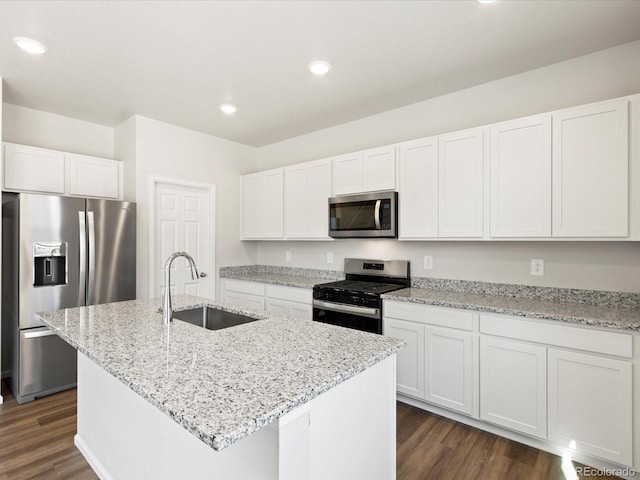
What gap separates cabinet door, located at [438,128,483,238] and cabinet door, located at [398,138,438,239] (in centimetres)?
6

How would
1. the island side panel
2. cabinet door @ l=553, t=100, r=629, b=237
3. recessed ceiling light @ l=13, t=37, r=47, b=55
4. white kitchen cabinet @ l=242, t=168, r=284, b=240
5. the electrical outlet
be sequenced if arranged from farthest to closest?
white kitchen cabinet @ l=242, t=168, r=284, b=240 < the electrical outlet < recessed ceiling light @ l=13, t=37, r=47, b=55 < cabinet door @ l=553, t=100, r=629, b=237 < the island side panel

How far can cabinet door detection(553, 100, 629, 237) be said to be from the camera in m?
2.08

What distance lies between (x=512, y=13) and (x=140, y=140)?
3.35 m

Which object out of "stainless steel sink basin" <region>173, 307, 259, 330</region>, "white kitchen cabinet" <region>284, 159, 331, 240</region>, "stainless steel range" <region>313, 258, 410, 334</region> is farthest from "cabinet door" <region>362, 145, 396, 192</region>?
"stainless steel sink basin" <region>173, 307, 259, 330</region>

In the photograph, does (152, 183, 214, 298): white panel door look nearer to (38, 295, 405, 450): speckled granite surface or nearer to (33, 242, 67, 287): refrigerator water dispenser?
(33, 242, 67, 287): refrigerator water dispenser

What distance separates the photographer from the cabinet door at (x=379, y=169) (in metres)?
3.10

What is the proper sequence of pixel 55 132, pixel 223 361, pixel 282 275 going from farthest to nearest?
pixel 282 275
pixel 55 132
pixel 223 361

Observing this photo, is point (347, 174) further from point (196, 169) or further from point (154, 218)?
point (154, 218)

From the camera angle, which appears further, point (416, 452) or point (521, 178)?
point (521, 178)

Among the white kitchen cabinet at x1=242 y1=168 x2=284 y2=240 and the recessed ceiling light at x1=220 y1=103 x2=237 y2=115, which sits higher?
the recessed ceiling light at x1=220 y1=103 x2=237 y2=115

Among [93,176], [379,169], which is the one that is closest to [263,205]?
[379,169]

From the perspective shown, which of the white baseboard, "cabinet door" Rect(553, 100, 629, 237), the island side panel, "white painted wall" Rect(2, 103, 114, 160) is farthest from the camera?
"white painted wall" Rect(2, 103, 114, 160)

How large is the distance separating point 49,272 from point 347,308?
255cm

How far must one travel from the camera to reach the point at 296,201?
12.8 ft
